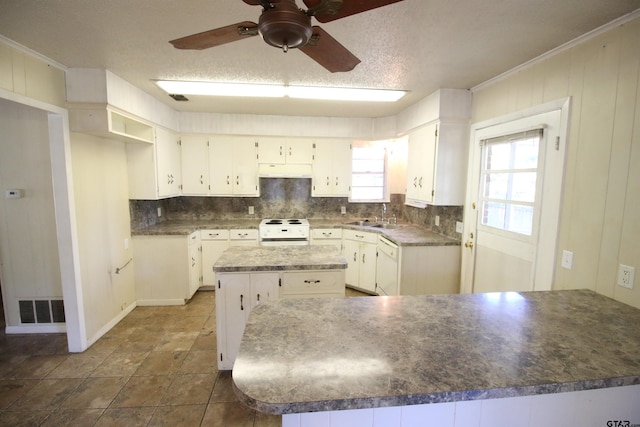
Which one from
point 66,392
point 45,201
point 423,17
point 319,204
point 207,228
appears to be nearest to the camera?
point 423,17

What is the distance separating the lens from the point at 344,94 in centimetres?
294

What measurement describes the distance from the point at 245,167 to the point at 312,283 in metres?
2.51

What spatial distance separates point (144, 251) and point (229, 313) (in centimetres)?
197

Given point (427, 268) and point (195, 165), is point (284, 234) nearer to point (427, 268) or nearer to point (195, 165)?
point (195, 165)

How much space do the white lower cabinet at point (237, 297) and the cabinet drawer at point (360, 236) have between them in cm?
193

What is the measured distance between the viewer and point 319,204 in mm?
4613

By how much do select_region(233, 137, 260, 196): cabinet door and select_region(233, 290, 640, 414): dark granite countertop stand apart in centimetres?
292

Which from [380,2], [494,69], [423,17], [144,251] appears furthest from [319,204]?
[380,2]

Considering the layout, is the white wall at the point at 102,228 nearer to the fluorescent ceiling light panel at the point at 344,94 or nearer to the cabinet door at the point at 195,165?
the cabinet door at the point at 195,165

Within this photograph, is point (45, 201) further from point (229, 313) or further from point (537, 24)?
point (537, 24)

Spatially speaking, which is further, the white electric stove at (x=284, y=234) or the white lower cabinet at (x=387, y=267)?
the white electric stove at (x=284, y=234)

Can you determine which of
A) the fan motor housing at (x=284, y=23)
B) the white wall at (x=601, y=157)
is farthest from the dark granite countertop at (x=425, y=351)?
the fan motor housing at (x=284, y=23)

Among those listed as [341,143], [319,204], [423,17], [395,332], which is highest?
[423,17]

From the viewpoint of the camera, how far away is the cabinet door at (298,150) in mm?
4164
